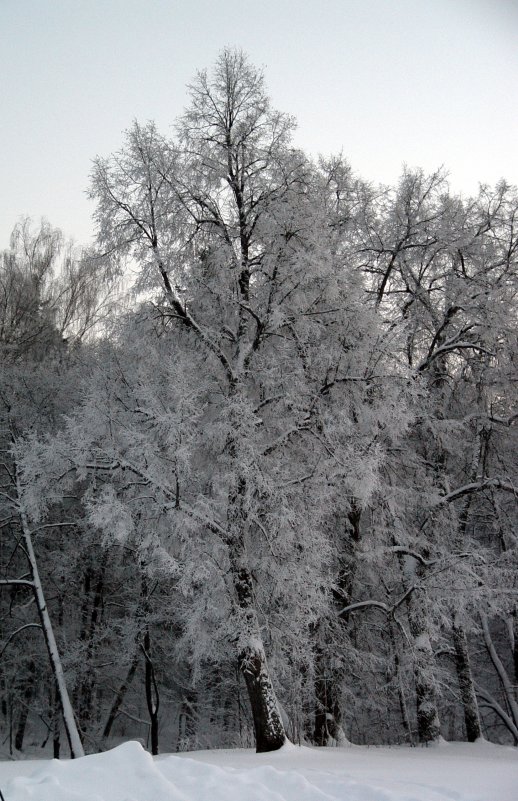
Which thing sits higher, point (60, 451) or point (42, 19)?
point (42, 19)

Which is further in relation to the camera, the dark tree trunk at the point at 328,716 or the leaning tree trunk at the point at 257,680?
the dark tree trunk at the point at 328,716

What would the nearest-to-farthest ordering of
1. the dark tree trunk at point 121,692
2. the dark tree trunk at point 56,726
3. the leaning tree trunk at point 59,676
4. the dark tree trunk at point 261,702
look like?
the dark tree trunk at point 261,702 < the leaning tree trunk at point 59,676 < the dark tree trunk at point 56,726 < the dark tree trunk at point 121,692

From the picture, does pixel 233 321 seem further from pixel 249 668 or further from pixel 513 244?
pixel 513 244

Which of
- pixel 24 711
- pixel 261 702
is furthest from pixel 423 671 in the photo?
pixel 24 711

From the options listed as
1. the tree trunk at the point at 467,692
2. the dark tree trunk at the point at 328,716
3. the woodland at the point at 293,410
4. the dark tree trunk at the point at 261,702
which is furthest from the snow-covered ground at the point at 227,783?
the tree trunk at the point at 467,692

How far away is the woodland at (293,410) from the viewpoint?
30.3 ft

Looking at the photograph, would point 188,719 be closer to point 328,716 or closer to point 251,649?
point 328,716

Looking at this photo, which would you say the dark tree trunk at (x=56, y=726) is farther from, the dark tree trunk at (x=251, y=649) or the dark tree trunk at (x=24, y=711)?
the dark tree trunk at (x=251, y=649)

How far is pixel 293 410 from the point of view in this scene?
998cm

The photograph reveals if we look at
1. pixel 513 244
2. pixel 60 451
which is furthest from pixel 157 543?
pixel 513 244

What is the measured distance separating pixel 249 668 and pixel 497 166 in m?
9.94

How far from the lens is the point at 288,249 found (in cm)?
1012

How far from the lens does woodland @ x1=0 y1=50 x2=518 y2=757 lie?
9242 millimetres

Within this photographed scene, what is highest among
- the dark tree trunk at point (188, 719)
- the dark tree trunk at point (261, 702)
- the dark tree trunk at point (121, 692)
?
the dark tree trunk at point (261, 702)
